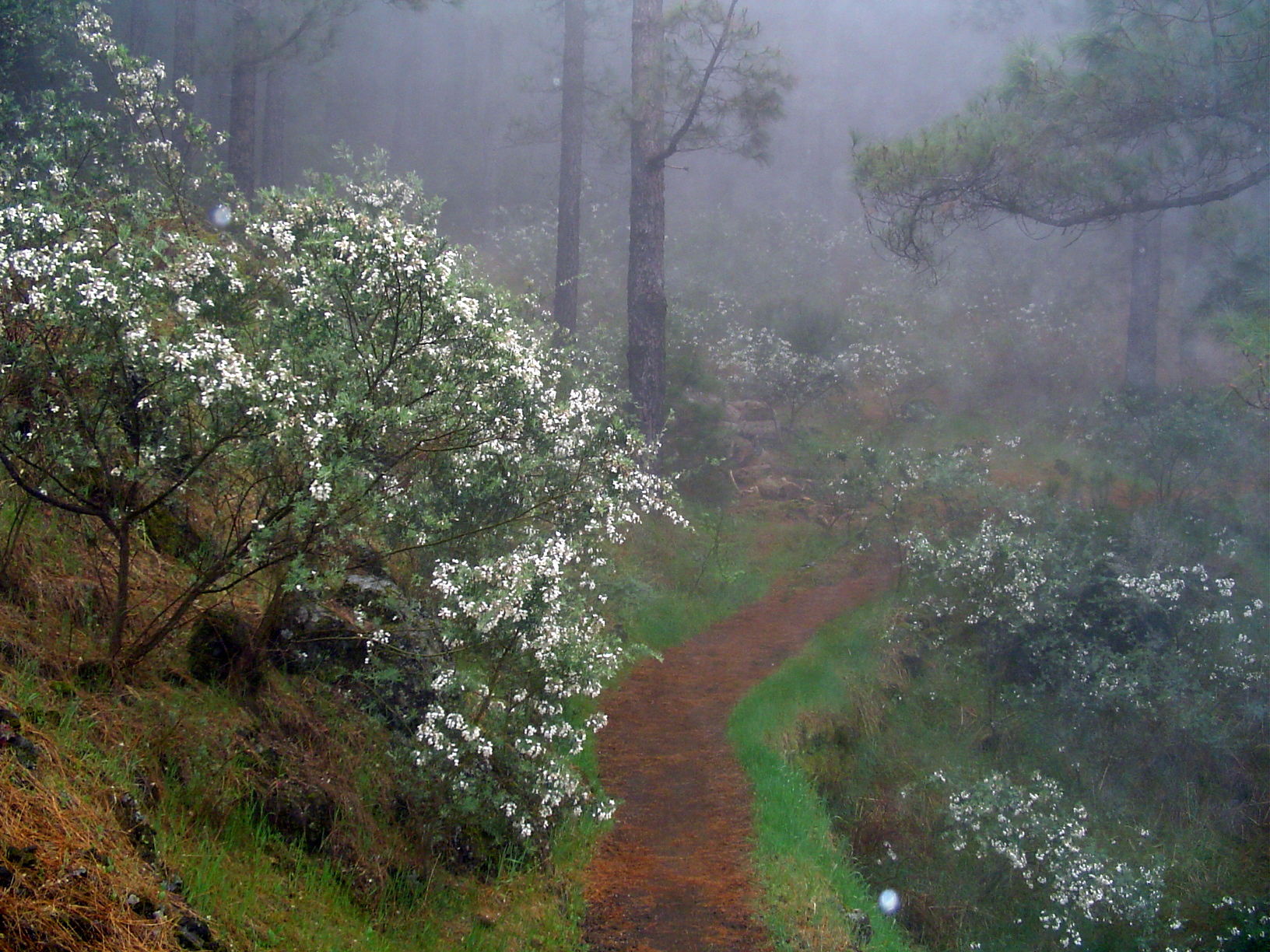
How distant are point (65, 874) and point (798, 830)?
489 cm

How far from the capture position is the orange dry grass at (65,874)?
2.89 m

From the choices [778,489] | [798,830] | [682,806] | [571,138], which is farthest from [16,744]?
[571,138]

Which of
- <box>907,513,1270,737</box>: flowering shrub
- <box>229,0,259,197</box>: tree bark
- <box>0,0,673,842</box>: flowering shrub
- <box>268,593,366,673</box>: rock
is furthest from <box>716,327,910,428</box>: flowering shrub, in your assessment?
<box>268,593,366,673</box>: rock

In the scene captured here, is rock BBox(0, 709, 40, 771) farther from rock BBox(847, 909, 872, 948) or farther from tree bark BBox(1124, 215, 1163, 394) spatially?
tree bark BBox(1124, 215, 1163, 394)

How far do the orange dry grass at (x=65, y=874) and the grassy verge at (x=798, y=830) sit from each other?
3.45 meters

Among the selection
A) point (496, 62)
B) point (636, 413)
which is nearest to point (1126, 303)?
point (636, 413)

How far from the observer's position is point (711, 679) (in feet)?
30.1

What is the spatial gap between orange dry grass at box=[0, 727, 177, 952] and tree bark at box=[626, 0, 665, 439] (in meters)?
9.77

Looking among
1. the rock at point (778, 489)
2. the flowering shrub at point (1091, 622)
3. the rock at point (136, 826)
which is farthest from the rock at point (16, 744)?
the rock at point (778, 489)

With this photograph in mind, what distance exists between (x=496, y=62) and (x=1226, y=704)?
97.6 ft

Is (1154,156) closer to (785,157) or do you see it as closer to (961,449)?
(961,449)

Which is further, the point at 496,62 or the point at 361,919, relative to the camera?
the point at 496,62

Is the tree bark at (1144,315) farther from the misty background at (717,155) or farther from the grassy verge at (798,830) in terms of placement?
the grassy verge at (798,830)

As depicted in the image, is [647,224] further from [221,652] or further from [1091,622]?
[221,652]
